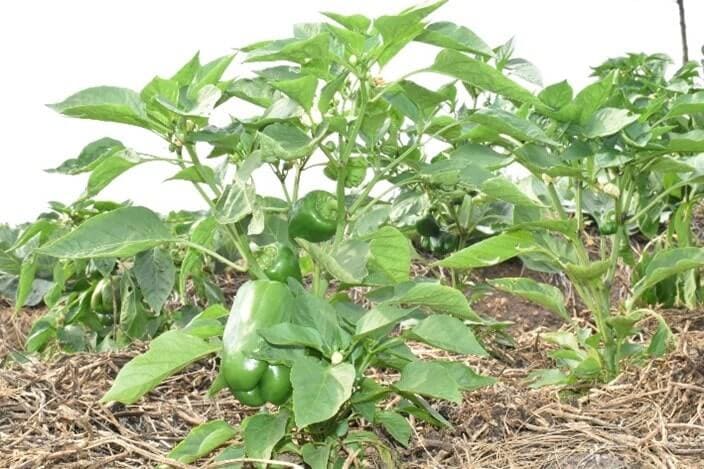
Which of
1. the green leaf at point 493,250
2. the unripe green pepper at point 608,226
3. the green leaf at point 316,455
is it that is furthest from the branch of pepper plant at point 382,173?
the unripe green pepper at point 608,226

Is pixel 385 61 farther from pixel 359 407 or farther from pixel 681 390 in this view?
pixel 681 390

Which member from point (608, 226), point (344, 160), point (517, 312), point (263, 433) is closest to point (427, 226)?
point (517, 312)

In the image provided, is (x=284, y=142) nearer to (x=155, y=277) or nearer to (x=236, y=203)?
(x=236, y=203)

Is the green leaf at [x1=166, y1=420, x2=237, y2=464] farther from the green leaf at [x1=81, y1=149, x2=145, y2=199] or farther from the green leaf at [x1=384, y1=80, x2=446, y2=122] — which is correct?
the green leaf at [x1=384, y1=80, x2=446, y2=122]

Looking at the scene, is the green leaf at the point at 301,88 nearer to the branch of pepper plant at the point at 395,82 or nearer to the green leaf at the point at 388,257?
the branch of pepper plant at the point at 395,82

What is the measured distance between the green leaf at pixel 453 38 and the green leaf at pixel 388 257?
0.97ft

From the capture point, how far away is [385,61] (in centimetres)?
145

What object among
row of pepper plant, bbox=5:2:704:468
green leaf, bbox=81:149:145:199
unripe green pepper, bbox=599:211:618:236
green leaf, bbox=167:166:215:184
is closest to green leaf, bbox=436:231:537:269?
row of pepper plant, bbox=5:2:704:468

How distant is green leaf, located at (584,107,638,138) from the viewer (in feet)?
5.63

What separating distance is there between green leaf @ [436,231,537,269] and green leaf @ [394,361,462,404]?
369 millimetres

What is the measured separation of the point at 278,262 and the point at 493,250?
1.68ft

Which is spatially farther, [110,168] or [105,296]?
[105,296]

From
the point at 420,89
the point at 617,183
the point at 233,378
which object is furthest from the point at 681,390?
the point at 233,378

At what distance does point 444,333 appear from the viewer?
4.70 ft
